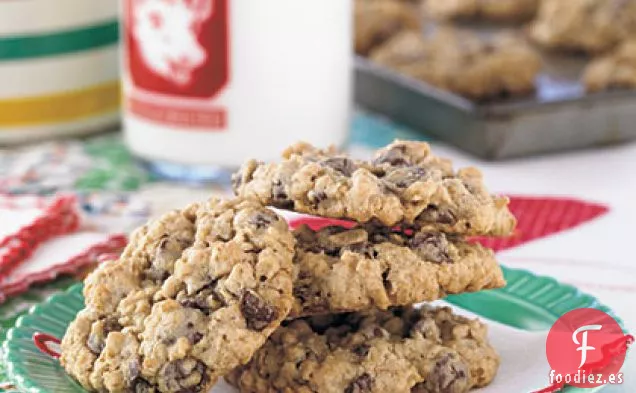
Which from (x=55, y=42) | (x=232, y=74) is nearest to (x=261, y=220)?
(x=232, y=74)

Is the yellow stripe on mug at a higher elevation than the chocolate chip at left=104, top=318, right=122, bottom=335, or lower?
lower

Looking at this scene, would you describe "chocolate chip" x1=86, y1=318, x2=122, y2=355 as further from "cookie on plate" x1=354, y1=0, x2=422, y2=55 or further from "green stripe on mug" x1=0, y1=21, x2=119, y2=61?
"cookie on plate" x1=354, y1=0, x2=422, y2=55

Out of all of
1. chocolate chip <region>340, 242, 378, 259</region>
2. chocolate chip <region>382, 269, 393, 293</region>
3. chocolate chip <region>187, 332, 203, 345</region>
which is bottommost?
chocolate chip <region>187, 332, 203, 345</region>

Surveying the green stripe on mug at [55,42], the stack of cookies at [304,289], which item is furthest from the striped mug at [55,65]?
the stack of cookies at [304,289]

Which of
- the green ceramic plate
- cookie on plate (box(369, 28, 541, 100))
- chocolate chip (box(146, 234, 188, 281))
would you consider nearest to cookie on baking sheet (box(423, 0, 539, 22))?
cookie on plate (box(369, 28, 541, 100))

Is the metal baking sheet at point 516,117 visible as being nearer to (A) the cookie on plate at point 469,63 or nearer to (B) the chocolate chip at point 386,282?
(A) the cookie on plate at point 469,63

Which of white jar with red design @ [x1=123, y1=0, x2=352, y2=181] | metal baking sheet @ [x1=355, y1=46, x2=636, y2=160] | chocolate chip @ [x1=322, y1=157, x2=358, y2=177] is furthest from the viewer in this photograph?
metal baking sheet @ [x1=355, y1=46, x2=636, y2=160]
